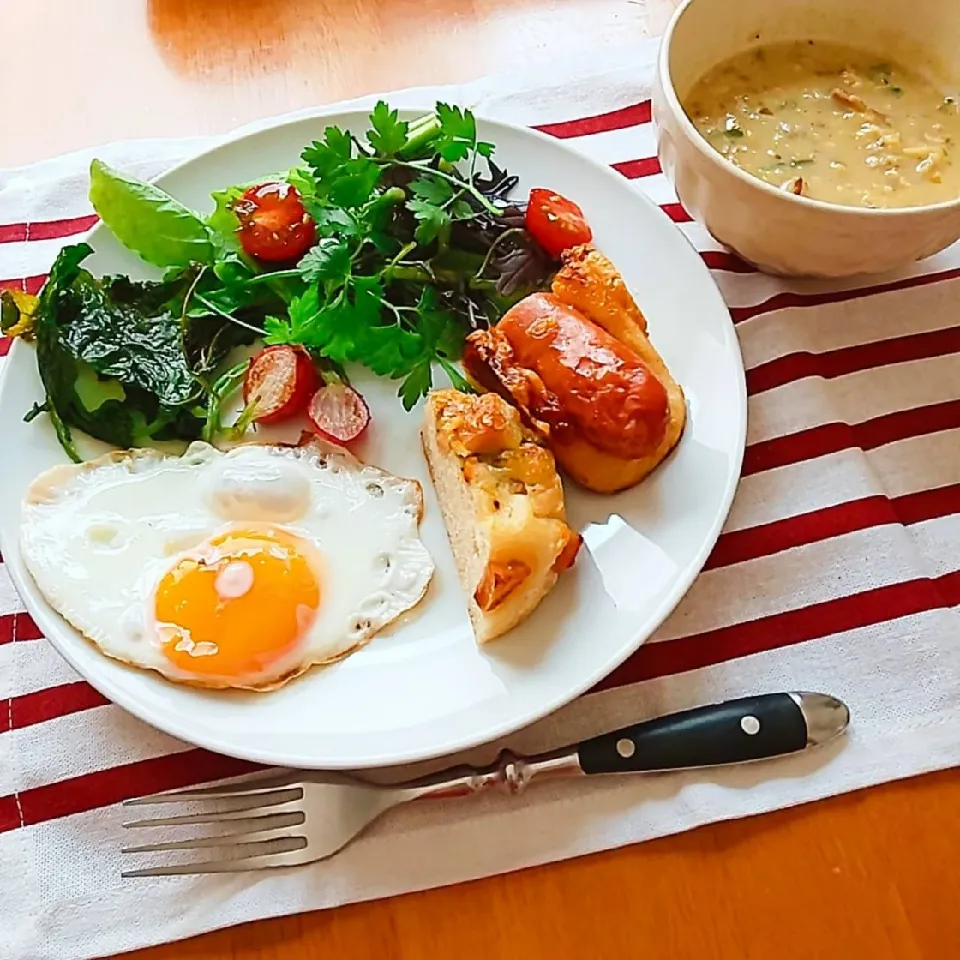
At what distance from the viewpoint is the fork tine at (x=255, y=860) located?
156 cm

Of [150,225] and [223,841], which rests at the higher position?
[150,225]

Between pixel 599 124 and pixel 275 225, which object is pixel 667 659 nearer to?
pixel 275 225

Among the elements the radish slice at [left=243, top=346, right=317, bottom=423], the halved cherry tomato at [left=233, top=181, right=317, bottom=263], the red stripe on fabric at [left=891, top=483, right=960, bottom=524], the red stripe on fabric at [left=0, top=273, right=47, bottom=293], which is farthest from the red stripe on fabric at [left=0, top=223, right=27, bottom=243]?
the red stripe on fabric at [left=891, top=483, right=960, bottom=524]

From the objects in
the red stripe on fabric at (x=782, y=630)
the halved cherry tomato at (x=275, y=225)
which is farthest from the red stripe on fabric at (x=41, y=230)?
the red stripe on fabric at (x=782, y=630)

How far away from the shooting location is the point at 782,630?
1785 millimetres

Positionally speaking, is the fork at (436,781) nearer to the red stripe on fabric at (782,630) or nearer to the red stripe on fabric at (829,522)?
the red stripe on fabric at (782,630)

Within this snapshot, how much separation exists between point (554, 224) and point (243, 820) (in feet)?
3.63

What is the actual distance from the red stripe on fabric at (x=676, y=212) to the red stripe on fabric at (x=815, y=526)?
674 millimetres

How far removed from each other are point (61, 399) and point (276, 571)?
0.48 meters

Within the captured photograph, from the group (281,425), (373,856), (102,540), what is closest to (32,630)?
(102,540)

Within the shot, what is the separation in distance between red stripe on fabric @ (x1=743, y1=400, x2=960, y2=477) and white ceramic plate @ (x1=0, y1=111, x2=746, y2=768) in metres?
0.14

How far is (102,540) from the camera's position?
69.3 inches

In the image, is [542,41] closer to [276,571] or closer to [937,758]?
[276,571]

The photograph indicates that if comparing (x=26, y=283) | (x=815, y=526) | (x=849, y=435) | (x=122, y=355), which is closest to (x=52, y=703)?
(x=122, y=355)
